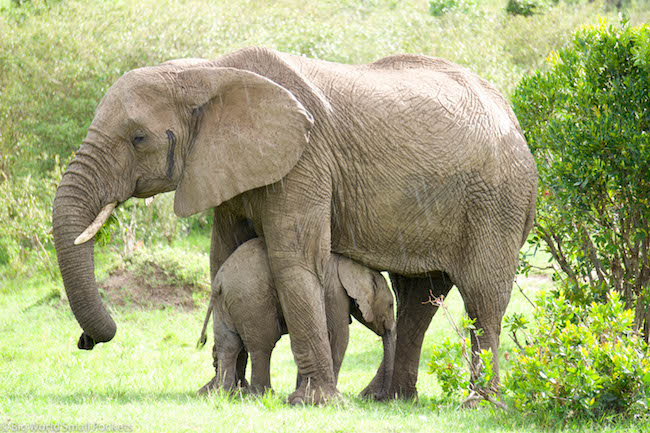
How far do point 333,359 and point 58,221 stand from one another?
8.52ft

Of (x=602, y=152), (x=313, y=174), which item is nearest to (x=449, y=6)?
(x=602, y=152)

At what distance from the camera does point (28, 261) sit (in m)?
19.4

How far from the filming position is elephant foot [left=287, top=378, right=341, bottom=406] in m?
7.48

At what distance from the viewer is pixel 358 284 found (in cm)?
788

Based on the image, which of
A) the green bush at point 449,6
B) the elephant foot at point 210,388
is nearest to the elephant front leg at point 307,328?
the elephant foot at point 210,388

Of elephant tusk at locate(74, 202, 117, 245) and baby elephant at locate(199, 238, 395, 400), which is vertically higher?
elephant tusk at locate(74, 202, 117, 245)

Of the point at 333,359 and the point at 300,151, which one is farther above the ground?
the point at 300,151

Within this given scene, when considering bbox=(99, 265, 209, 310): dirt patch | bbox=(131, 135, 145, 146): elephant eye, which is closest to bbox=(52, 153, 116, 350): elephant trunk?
bbox=(131, 135, 145, 146): elephant eye

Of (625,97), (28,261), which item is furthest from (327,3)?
(625,97)

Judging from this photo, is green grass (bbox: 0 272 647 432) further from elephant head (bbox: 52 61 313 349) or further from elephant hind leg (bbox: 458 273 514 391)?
elephant head (bbox: 52 61 313 349)

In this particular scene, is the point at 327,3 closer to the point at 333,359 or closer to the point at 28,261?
the point at 28,261

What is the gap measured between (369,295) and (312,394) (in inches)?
39.0

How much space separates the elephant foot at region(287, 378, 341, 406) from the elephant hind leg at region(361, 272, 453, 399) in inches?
46.0

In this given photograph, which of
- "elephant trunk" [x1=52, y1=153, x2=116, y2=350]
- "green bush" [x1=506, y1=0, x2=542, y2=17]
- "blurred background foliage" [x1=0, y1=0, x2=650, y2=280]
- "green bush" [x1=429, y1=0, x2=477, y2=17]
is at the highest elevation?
"green bush" [x1=429, y1=0, x2=477, y2=17]
